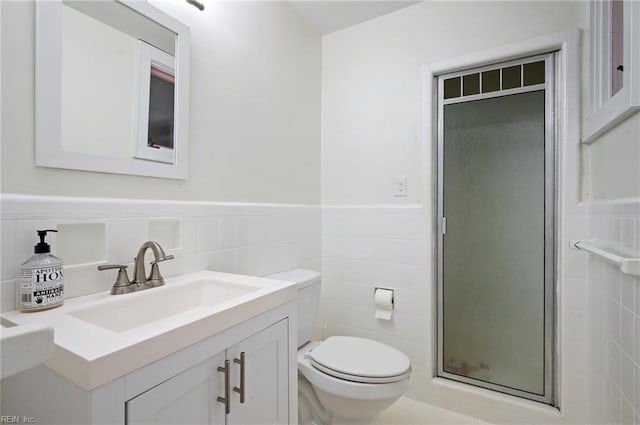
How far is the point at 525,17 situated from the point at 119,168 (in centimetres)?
203

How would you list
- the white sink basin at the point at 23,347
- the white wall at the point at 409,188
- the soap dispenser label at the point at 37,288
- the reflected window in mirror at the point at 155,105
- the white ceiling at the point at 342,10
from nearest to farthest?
the white sink basin at the point at 23,347 < the soap dispenser label at the point at 37,288 < the reflected window in mirror at the point at 155,105 < the white wall at the point at 409,188 < the white ceiling at the point at 342,10

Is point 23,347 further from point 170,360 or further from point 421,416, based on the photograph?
point 421,416

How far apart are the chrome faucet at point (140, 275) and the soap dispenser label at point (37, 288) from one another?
0.15m

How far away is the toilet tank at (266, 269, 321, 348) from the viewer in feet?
5.32

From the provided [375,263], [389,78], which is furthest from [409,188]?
[389,78]

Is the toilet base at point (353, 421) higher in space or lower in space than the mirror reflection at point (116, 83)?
lower

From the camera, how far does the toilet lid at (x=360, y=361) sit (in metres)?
1.35

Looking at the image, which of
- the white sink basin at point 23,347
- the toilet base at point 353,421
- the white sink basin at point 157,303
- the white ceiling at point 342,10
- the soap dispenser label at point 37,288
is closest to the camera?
the white sink basin at point 23,347

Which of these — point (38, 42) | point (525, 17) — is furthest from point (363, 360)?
point (525, 17)

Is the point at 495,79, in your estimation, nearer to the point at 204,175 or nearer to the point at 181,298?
the point at 204,175

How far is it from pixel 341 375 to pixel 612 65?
163cm

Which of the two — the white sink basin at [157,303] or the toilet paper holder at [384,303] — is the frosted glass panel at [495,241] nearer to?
the toilet paper holder at [384,303]

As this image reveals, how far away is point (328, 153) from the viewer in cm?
225

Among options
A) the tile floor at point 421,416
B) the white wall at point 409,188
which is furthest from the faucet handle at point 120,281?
the tile floor at point 421,416
